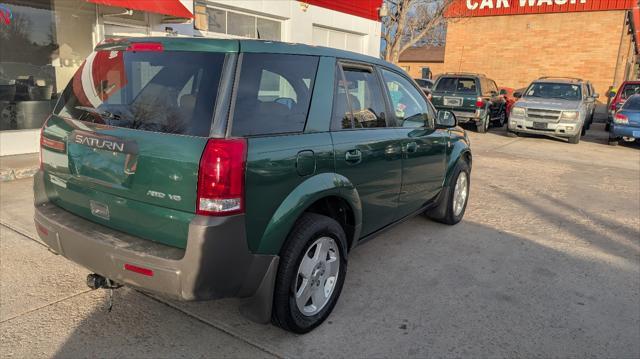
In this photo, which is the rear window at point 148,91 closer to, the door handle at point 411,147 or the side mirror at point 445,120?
the door handle at point 411,147

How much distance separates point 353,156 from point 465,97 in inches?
512

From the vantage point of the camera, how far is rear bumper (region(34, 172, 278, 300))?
2.41 meters

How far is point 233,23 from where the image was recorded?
11250mm

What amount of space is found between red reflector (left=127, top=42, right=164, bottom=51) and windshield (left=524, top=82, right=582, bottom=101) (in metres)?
14.1

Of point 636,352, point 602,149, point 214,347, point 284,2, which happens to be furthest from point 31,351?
point 602,149

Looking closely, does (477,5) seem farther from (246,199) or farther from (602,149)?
(246,199)

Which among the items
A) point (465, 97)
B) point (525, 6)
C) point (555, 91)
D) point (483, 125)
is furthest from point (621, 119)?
point (525, 6)

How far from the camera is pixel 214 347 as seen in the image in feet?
9.53

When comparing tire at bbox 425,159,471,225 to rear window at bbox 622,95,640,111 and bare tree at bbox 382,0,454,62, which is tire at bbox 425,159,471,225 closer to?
rear window at bbox 622,95,640,111

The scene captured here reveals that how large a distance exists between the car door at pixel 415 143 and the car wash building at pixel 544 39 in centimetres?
2083

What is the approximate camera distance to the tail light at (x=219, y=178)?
2400 millimetres

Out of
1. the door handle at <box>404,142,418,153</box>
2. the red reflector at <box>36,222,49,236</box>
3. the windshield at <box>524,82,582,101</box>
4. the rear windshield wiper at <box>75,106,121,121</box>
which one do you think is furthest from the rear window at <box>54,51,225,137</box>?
the windshield at <box>524,82,582,101</box>

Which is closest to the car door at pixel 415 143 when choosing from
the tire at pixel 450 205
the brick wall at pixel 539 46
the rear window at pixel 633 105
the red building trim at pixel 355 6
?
the tire at pixel 450 205

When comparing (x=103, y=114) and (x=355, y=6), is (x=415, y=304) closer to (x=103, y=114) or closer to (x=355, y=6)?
(x=103, y=114)
